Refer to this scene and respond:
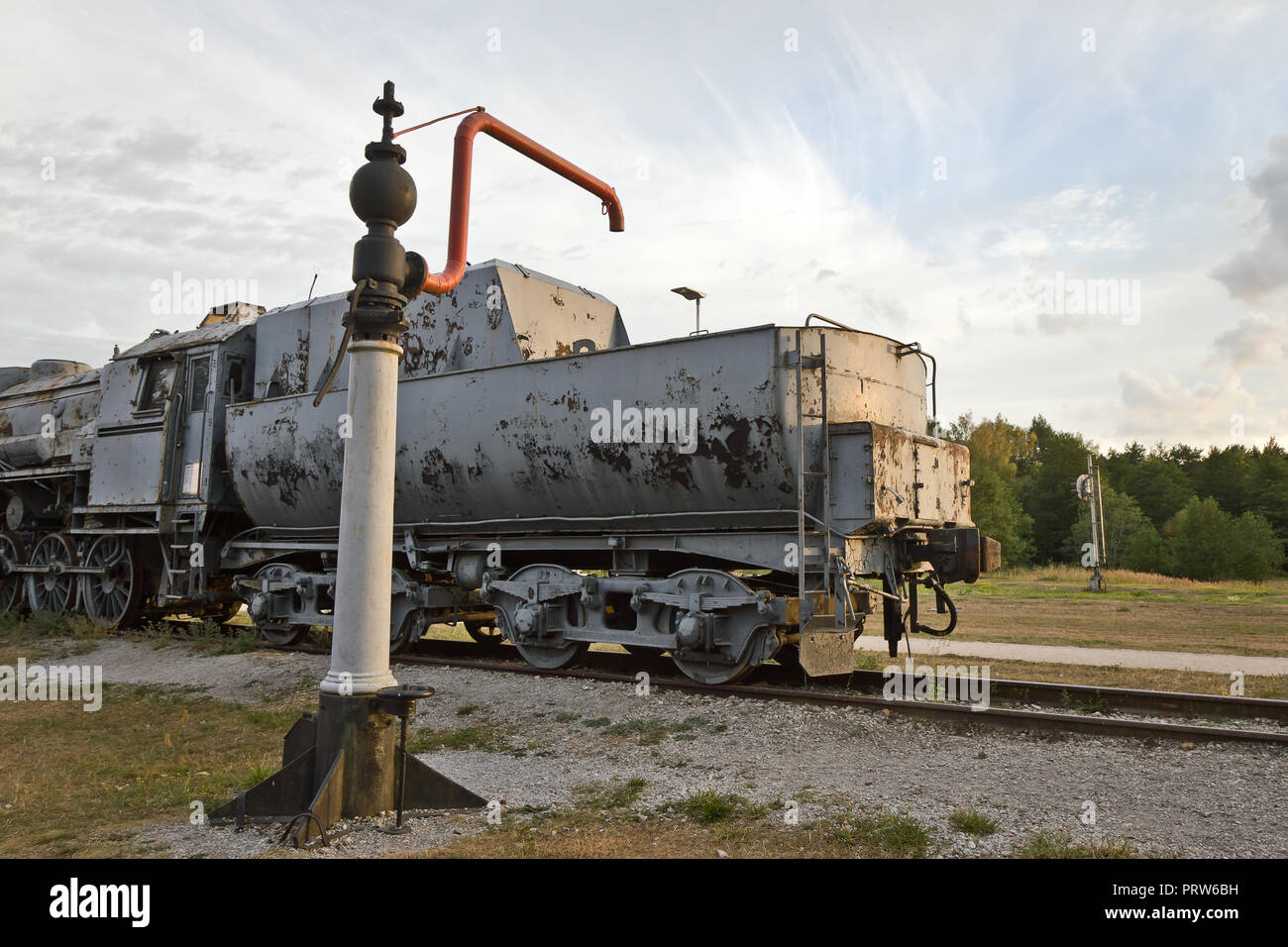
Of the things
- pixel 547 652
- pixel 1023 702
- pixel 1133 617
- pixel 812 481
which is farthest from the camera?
pixel 1133 617

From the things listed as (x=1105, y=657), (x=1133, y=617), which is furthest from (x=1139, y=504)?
(x=1105, y=657)

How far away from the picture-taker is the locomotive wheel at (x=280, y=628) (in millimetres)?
11780

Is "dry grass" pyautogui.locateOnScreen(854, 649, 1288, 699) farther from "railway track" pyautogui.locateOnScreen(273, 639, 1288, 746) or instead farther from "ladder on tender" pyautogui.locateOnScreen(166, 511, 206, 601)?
"ladder on tender" pyautogui.locateOnScreen(166, 511, 206, 601)

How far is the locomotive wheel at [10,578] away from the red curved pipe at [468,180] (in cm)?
1309

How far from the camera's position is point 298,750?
16.3 ft

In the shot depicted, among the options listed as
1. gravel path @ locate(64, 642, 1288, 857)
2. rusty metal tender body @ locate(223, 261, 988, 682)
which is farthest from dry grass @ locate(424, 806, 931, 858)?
rusty metal tender body @ locate(223, 261, 988, 682)

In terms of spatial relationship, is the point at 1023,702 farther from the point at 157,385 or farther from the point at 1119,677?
the point at 157,385

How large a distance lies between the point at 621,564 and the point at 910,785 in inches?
169

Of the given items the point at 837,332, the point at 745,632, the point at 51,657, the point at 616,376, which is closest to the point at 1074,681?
the point at 745,632

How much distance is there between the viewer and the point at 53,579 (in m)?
15.4

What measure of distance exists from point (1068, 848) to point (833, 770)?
6.14 feet

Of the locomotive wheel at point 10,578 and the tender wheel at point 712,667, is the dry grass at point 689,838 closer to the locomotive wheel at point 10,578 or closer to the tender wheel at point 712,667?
the tender wheel at point 712,667

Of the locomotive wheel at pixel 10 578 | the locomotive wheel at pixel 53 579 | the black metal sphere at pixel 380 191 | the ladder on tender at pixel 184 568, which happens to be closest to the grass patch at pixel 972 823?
the black metal sphere at pixel 380 191

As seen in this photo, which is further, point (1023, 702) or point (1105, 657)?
point (1105, 657)
